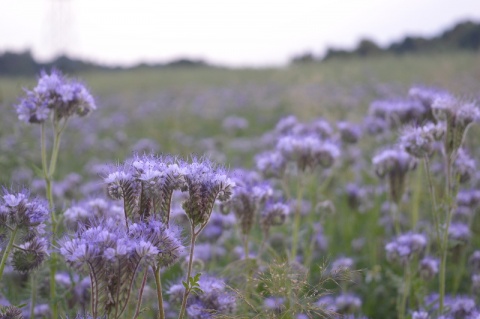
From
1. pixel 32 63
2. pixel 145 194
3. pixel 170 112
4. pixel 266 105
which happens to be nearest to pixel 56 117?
pixel 145 194

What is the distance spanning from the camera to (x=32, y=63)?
32.0 meters

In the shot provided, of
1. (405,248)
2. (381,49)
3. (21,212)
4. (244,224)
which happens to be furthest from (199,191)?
(381,49)

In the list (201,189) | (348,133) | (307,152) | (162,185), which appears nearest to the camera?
(162,185)

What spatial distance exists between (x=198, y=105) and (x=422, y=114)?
12195 millimetres

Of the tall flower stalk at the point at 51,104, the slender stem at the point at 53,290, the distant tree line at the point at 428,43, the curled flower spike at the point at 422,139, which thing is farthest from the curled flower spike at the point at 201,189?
the distant tree line at the point at 428,43

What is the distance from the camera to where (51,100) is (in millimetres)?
2936

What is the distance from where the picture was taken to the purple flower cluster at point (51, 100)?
2.95 meters

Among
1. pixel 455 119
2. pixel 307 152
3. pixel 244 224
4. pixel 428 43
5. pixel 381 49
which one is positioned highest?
pixel 428 43

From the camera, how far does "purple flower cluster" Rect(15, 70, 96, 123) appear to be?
2945 mm

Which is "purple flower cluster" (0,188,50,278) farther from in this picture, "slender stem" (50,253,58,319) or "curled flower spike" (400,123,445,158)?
"curled flower spike" (400,123,445,158)

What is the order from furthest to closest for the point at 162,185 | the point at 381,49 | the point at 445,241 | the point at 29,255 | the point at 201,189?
the point at 381,49
the point at 445,241
the point at 29,255
the point at 201,189
the point at 162,185

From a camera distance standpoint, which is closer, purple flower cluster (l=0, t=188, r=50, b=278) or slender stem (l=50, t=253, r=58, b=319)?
purple flower cluster (l=0, t=188, r=50, b=278)

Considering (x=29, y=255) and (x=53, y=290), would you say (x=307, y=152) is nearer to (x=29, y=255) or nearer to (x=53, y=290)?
(x=53, y=290)

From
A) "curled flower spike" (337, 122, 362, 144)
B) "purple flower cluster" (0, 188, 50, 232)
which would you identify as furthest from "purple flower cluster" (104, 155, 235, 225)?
"curled flower spike" (337, 122, 362, 144)
